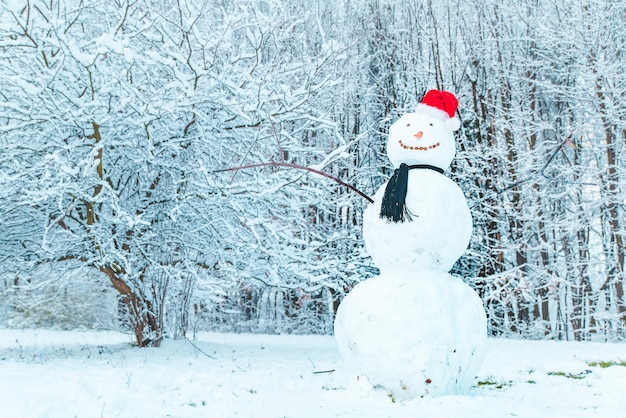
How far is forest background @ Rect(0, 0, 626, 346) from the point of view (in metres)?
5.99

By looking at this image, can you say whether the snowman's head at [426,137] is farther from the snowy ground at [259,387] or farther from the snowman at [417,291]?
the snowy ground at [259,387]

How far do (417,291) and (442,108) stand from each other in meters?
1.49

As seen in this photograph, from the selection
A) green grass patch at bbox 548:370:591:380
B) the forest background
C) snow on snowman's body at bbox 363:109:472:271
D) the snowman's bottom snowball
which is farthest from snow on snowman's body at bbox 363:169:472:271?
green grass patch at bbox 548:370:591:380

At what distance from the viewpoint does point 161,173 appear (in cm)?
686

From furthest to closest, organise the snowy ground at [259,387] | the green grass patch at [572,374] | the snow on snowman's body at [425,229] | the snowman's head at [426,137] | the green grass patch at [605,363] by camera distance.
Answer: the green grass patch at [605,363]
the green grass patch at [572,374]
the snowman's head at [426,137]
the snow on snowman's body at [425,229]
the snowy ground at [259,387]

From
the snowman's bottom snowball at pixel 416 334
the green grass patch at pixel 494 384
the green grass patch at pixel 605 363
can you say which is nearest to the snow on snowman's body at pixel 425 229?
the snowman's bottom snowball at pixel 416 334

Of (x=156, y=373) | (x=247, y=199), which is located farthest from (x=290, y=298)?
(x=156, y=373)

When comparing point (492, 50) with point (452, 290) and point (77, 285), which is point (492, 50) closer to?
point (452, 290)

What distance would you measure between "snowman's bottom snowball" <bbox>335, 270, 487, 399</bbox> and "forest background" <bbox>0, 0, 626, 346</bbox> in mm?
1192

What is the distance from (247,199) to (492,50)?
8.19m

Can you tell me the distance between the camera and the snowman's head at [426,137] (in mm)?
4305

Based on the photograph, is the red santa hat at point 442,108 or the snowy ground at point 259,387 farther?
the red santa hat at point 442,108

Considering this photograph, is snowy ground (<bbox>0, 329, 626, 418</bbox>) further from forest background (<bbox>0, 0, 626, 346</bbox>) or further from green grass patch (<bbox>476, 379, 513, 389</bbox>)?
forest background (<bbox>0, 0, 626, 346</bbox>)

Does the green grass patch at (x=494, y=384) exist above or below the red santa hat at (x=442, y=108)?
below
